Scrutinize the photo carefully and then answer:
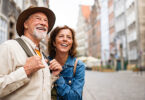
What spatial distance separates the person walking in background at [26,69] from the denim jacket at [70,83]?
0.23 meters

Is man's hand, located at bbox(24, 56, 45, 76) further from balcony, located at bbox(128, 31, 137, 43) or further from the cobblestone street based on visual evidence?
balcony, located at bbox(128, 31, 137, 43)

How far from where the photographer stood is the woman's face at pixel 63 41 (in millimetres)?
2107

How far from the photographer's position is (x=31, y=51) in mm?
1604

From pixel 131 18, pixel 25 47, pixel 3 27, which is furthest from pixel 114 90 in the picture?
pixel 131 18

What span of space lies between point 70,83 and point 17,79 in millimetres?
732

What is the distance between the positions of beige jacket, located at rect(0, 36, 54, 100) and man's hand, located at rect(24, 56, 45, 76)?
3 cm

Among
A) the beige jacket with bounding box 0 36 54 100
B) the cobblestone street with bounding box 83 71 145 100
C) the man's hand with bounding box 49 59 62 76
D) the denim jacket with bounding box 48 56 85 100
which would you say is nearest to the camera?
the beige jacket with bounding box 0 36 54 100

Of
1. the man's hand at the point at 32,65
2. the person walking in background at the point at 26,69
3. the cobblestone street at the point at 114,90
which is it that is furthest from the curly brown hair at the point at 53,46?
the cobblestone street at the point at 114,90

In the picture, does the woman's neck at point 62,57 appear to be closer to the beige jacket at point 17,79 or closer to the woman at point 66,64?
the woman at point 66,64

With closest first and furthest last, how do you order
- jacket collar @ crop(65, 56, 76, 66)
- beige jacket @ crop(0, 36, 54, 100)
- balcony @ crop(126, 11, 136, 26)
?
beige jacket @ crop(0, 36, 54, 100) < jacket collar @ crop(65, 56, 76, 66) < balcony @ crop(126, 11, 136, 26)

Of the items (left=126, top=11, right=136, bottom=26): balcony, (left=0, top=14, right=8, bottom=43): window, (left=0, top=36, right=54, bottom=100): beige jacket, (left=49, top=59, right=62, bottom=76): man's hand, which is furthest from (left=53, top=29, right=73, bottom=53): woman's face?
(left=126, top=11, right=136, bottom=26): balcony

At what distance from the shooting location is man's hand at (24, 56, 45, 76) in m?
1.47

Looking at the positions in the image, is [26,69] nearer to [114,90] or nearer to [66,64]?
[66,64]

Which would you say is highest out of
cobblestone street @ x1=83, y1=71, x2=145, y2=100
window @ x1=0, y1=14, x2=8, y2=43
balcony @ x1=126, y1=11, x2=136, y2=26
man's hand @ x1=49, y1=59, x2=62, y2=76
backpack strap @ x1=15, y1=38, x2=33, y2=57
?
balcony @ x1=126, y1=11, x2=136, y2=26
